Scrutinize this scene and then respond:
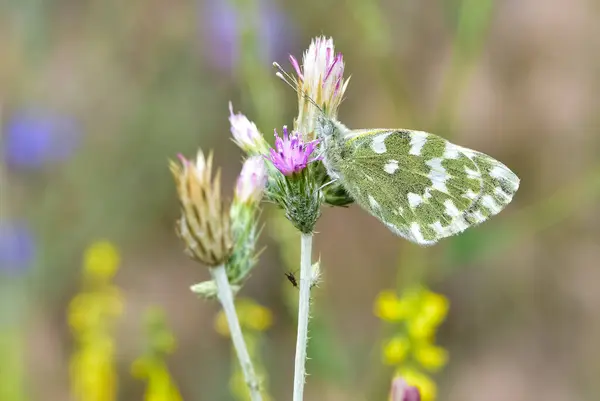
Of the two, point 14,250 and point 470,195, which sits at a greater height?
point 14,250

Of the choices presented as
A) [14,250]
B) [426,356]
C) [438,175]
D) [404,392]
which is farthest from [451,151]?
[14,250]

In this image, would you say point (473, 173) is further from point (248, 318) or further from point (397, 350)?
point (248, 318)

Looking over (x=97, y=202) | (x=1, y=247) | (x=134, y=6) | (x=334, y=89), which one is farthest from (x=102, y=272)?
(x=134, y=6)

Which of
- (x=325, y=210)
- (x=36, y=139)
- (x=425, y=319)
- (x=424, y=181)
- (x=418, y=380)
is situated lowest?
(x=418, y=380)

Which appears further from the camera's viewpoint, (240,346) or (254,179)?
(254,179)

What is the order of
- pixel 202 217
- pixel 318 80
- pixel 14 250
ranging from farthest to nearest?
pixel 14 250 < pixel 318 80 < pixel 202 217

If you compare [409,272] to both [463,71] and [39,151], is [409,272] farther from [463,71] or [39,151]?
[39,151]

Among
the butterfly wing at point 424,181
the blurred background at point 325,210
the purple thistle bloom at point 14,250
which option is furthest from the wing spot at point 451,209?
the blurred background at point 325,210
